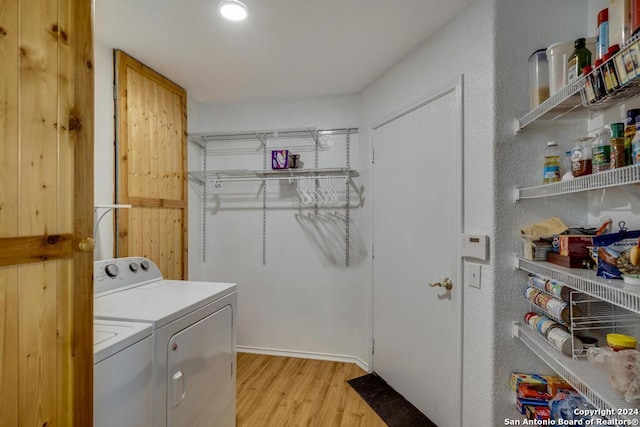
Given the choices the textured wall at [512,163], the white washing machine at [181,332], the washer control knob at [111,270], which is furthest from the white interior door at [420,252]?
the washer control knob at [111,270]

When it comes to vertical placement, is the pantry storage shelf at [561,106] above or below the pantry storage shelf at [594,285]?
above

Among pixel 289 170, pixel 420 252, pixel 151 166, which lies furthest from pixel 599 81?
pixel 151 166

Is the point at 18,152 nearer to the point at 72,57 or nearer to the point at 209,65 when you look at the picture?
the point at 72,57

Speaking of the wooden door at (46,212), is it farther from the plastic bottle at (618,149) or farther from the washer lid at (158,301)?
the plastic bottle at (618,149)

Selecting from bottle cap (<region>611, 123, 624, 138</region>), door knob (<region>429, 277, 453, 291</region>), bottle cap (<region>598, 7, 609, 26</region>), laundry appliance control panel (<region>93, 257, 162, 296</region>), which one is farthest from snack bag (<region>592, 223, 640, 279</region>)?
laundry appliance control panel (<region>93, 257, 162, 296</region>)

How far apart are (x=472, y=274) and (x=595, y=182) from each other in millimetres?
790

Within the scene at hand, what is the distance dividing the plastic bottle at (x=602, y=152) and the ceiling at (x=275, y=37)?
3.36 ft

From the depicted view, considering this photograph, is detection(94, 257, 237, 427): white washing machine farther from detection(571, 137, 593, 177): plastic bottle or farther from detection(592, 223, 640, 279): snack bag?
detection(571, 137, 593, 177): plastic bottle

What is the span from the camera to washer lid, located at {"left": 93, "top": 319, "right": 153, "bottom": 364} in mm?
1000

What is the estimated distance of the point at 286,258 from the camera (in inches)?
111

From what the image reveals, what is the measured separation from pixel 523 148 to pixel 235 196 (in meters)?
2.35

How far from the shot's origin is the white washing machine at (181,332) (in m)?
1.24

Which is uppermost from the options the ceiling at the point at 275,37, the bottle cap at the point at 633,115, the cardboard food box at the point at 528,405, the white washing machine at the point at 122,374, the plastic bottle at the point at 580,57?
the ceiling at the point at 275,37

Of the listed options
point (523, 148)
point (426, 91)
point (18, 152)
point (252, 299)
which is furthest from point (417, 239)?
point (18, 152)
